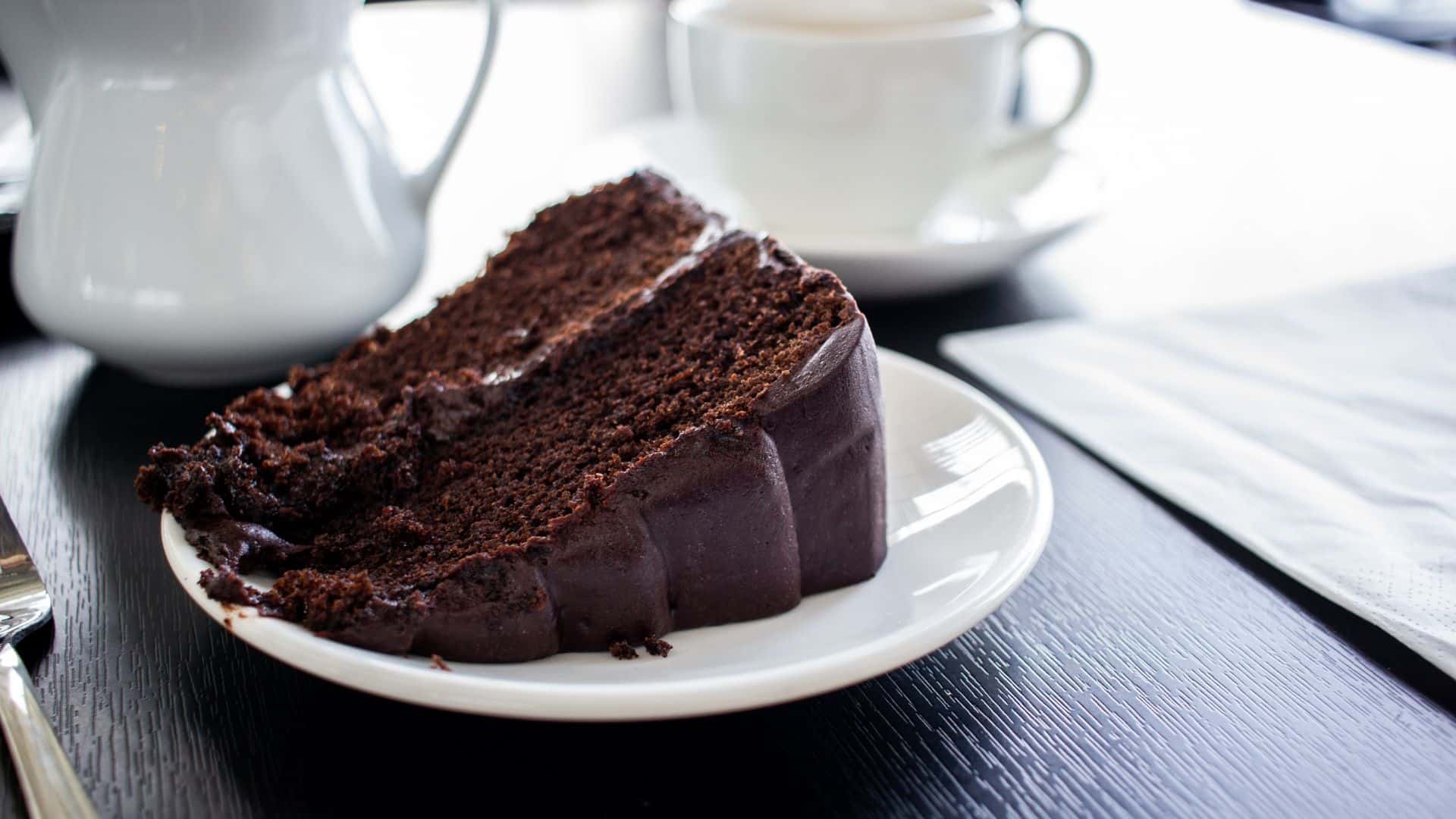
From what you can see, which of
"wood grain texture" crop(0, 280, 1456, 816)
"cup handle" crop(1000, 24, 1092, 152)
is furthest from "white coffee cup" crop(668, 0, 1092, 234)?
"wood grain texture" crop(0, 280, 1456, 816)

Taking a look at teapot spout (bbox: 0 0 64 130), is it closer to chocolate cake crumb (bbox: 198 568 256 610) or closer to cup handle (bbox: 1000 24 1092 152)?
chocolate cake crumb (bbox: 198 568 256 610)

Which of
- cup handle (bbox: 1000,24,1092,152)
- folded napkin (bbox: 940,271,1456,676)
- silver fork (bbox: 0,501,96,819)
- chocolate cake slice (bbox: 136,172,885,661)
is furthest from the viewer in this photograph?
cup handle (bbox: 1000,24,1092,152)

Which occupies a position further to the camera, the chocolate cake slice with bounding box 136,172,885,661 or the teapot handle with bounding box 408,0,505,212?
the teapot handle with bounding box 408,0,505,212

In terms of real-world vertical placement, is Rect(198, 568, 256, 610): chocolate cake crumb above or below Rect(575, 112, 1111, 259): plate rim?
below

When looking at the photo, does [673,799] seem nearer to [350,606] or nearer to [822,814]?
[822,814]

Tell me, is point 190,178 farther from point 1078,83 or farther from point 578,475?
point 1078,83

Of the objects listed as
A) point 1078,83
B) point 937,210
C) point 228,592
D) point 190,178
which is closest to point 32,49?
point 190,178
